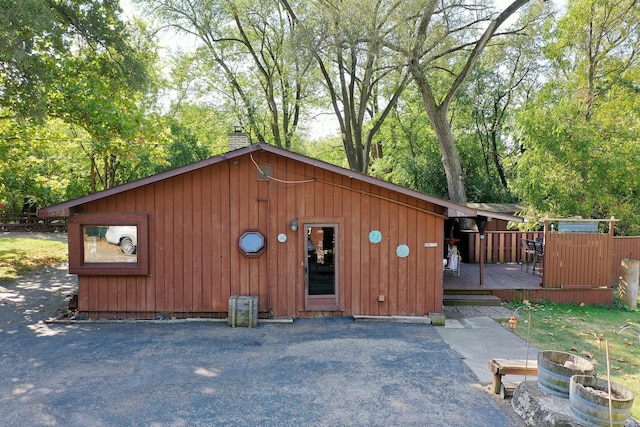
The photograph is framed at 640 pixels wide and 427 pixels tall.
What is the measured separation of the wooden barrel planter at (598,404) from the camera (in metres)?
3.40

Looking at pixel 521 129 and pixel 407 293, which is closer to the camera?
pixel 407 293

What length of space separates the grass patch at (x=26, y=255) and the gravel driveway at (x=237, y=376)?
21.1 feet

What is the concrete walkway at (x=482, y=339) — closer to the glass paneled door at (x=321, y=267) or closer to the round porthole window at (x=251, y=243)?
the glass paneled door at (x=321, y=267)

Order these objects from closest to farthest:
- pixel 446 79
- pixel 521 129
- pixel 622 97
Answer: pixel 521 129, pixel 622 97, pixel 446 79

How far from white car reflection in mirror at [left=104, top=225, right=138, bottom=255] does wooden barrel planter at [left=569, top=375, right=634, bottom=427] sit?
24.4 feet

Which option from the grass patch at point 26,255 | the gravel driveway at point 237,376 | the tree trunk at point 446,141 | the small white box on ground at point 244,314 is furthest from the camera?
the tree trunk at point 446,141

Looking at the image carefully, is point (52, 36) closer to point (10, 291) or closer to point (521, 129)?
point (10, 291)

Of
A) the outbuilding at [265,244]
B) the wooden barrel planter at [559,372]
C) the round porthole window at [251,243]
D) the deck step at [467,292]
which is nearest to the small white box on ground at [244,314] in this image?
the outbuilding at [265,244]

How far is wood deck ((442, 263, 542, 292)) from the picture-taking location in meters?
9.84

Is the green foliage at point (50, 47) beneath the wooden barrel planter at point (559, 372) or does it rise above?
above

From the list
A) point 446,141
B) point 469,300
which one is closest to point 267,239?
point 469,300

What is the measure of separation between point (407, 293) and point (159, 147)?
12.0 m

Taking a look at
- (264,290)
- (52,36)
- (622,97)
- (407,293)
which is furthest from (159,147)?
(622,97)

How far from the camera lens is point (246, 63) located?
2050 centimetres
